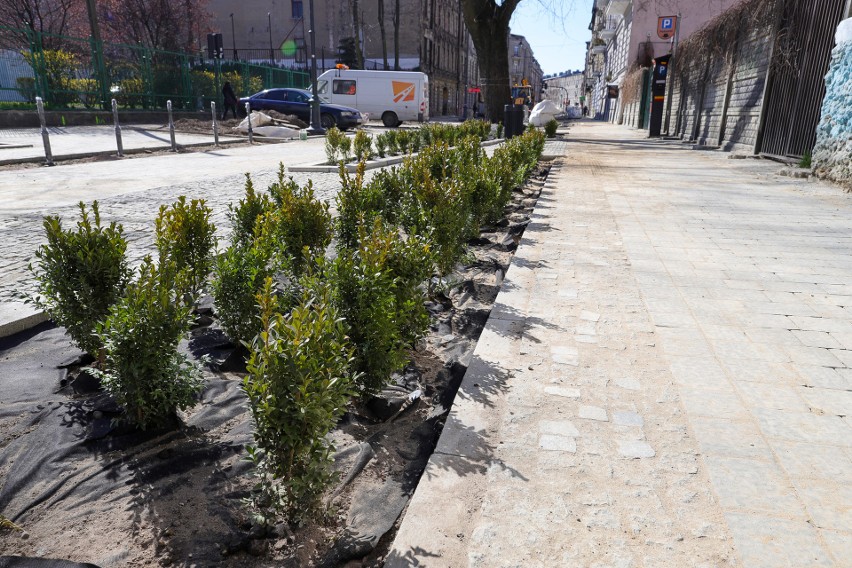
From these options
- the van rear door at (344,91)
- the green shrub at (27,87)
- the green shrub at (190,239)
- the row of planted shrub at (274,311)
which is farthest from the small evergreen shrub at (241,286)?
the van rear door at (344,91)

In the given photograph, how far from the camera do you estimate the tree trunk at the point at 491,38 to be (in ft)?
77.9

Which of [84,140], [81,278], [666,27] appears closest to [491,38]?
[84,140]

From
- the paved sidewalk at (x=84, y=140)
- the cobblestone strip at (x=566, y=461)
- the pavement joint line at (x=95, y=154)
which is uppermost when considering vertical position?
the paved sidewalk at (x=84, y=140)

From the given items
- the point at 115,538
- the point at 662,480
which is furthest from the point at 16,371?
the point at 662,480

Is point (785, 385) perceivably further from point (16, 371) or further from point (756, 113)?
point (756, 113)

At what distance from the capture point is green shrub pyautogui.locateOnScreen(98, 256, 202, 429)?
8.13ft

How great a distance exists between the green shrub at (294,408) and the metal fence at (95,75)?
2152 cm

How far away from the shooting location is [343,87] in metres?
30.8

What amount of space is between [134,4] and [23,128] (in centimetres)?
2106

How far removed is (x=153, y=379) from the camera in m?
2.54

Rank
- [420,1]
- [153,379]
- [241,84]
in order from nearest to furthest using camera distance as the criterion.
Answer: [153,379] → [241,84] → [420,1]

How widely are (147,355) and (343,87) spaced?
3036 cm

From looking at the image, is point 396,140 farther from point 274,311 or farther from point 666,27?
point 666,27

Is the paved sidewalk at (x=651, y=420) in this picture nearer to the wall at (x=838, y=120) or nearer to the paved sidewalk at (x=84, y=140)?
the wall at (x=838, y=120)
